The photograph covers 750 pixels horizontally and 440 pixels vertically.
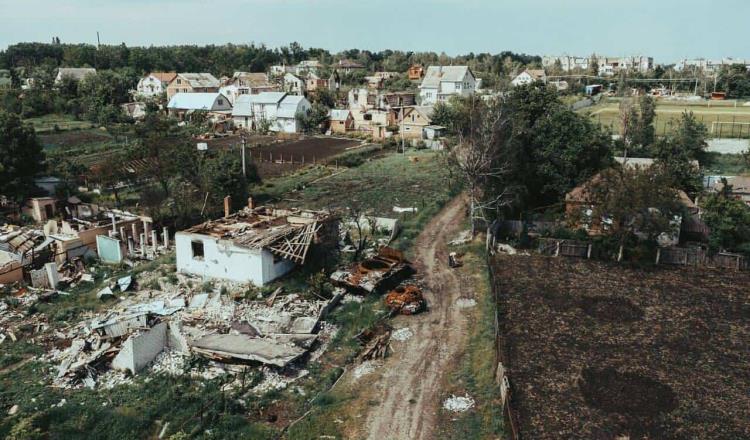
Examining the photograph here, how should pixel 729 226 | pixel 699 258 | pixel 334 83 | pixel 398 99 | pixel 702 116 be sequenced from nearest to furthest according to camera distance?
pixel 699 258
pixel 729 226
pixel 702 116
pixel 398 99
pixel 334 83

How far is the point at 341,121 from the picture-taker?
2254 inches

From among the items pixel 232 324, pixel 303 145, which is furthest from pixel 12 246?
pixel 303 145

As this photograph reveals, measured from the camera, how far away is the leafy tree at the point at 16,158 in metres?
28.5

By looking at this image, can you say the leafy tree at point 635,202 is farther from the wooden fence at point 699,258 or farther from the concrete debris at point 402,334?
the concrete debris at point 402,334

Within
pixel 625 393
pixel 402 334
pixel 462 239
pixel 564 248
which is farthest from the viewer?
pixel 462 239

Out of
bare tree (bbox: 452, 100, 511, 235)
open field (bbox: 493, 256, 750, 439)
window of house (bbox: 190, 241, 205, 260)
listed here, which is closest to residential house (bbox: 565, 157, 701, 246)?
open field (bbox: 493, 256, 750, 439)

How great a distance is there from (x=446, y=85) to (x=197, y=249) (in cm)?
5325

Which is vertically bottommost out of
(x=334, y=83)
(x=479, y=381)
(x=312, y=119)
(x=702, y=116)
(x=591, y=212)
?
(x=479, y=381)

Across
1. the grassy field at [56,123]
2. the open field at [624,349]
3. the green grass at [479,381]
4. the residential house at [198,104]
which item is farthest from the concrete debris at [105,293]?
the residential house at [198,104]

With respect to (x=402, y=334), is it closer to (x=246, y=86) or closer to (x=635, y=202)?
(x=635, y=202)

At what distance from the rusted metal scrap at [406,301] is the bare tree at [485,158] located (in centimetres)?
625

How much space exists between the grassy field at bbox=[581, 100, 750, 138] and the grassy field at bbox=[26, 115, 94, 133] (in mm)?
49464

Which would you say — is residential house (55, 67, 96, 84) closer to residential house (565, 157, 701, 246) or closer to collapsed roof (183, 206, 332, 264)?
collapsed roof (183, 206, 332, 264)

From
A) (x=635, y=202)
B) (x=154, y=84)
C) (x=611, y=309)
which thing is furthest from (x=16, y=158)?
(x=154, y=84)
